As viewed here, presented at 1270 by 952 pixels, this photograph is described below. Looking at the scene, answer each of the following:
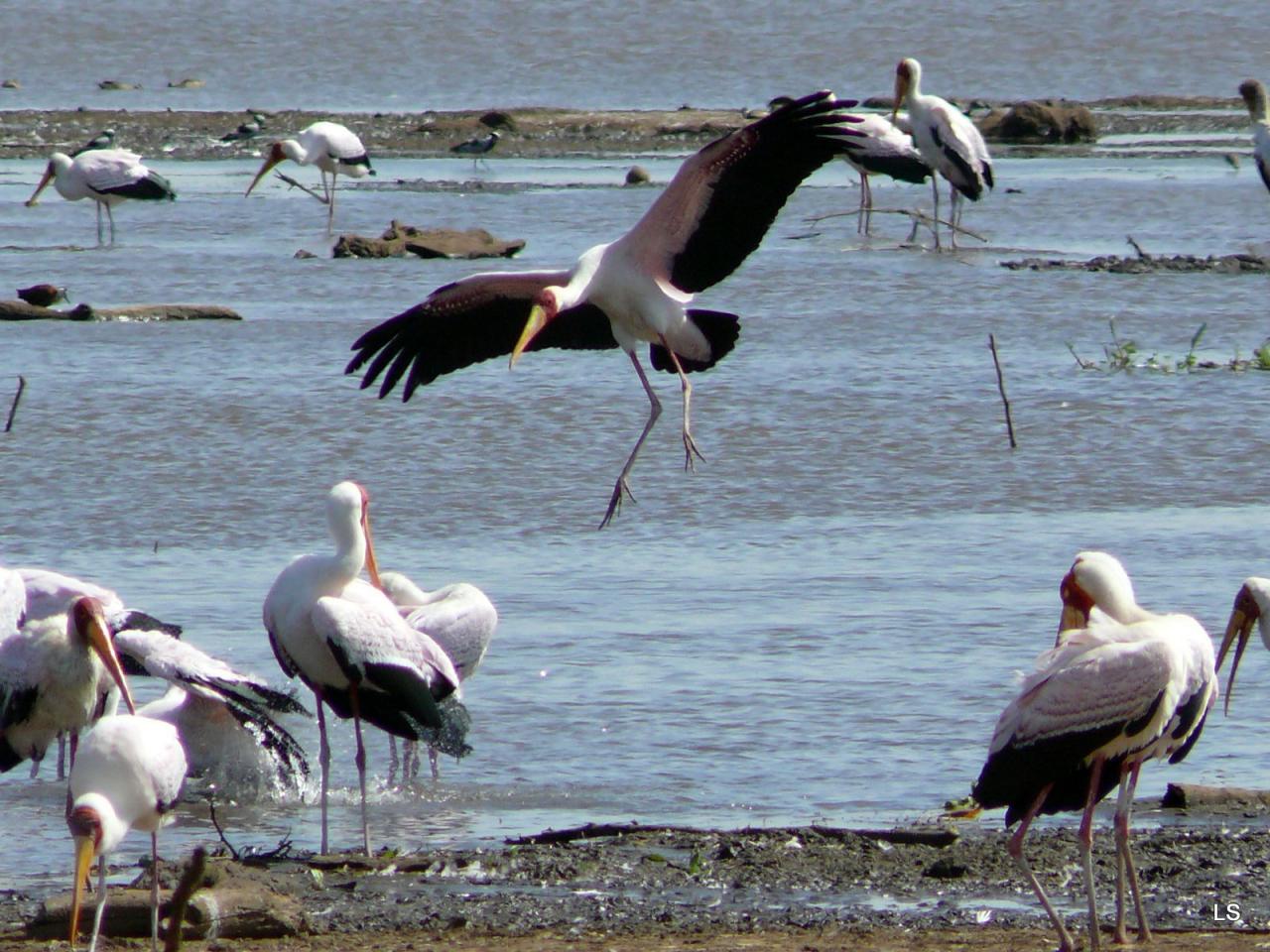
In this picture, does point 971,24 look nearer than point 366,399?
No

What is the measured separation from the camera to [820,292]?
14.7m

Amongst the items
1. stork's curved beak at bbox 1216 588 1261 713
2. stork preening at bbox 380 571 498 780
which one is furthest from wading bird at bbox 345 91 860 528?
stork's curved beak at bbox 1216 588 1261 713

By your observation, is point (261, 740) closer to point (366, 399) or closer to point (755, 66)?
point (366, 399)

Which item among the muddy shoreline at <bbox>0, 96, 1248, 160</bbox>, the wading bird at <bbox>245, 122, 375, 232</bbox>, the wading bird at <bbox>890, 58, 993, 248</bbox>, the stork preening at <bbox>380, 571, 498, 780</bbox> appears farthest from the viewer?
the muddy shoreline at <bbox>0, 96, 1248, 160</bbox>

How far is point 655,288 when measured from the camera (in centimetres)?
797

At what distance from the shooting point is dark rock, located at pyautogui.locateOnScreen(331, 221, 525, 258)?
53.1 ft

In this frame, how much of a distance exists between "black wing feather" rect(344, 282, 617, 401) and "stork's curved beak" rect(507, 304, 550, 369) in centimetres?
32

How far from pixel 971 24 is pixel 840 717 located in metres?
30.1

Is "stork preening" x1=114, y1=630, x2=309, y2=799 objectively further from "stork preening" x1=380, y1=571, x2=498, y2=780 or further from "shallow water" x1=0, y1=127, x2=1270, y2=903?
"stork preening" x1=380, y1=571, x2=498, y2=780

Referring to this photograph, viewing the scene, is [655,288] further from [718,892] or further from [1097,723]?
[1097,723]

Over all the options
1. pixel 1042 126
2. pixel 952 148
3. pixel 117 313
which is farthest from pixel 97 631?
pixel 1042 126

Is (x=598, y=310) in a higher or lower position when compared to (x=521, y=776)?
higher

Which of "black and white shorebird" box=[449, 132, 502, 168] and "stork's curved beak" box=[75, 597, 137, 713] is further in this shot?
"black and white shorebird" box=[449, 132, 502, 168]

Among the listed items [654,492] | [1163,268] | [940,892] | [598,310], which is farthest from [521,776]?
[1163,268]
